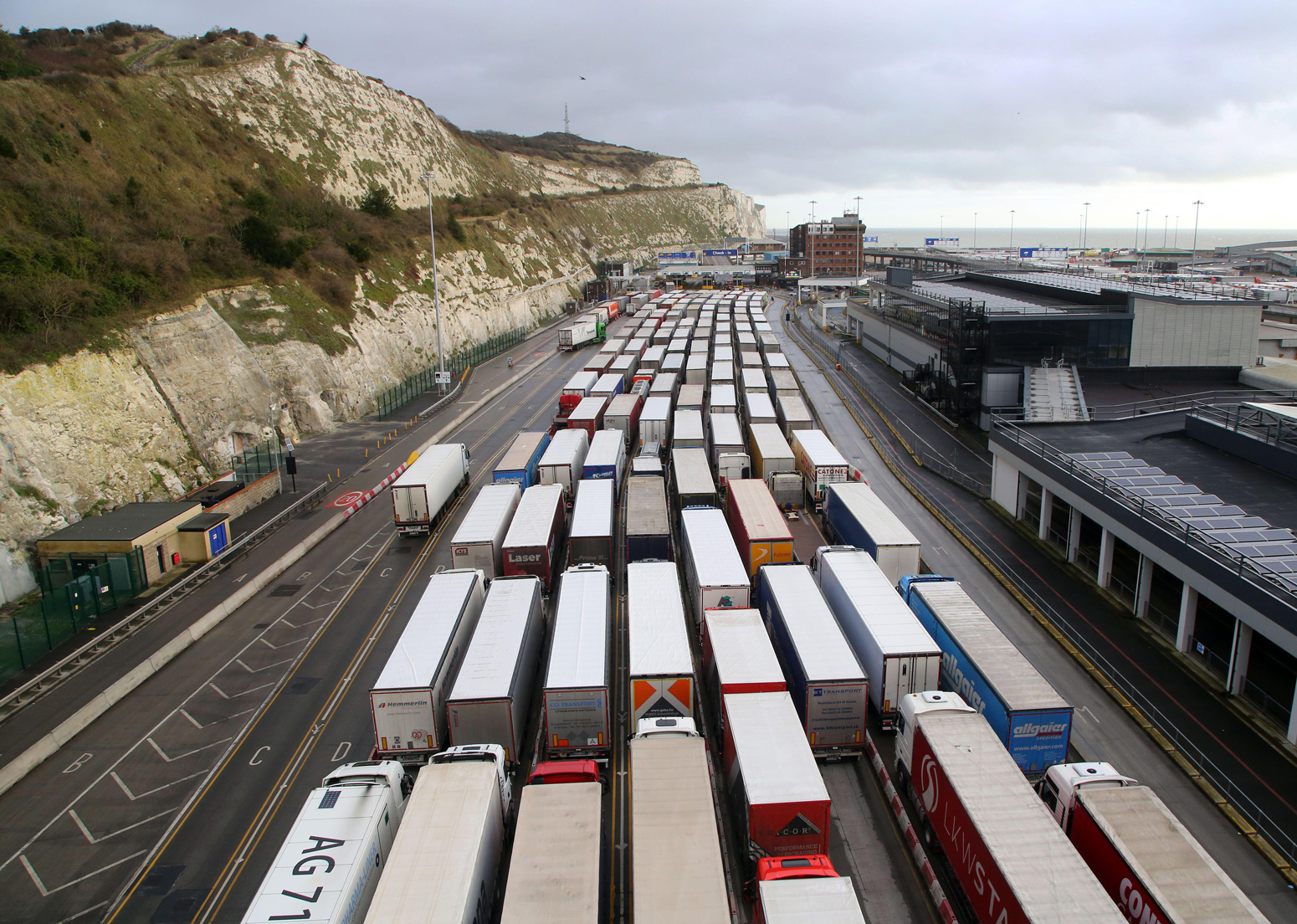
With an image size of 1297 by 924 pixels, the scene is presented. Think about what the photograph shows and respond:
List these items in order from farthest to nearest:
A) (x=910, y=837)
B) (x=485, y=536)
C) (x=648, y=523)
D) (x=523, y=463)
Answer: (x=523, y=463), (x=648, y=523), (x=485, y=536), (x=910, y=837)

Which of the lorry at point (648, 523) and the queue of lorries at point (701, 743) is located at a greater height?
the lorry at point (648, 523)

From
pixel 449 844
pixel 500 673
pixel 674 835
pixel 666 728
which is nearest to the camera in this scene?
pixel 674 835

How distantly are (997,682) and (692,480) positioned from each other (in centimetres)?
1908

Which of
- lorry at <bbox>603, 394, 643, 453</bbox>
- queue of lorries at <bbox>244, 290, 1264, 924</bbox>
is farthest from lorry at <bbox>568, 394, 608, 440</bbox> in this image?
queue of lorries at <bbox>244, 290, 1264, 924</bbox>

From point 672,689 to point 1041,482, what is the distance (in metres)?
24.5

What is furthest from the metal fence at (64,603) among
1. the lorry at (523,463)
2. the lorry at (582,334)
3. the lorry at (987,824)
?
the lorry at (582,334)

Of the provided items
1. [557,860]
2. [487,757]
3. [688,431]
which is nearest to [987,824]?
[557,860]

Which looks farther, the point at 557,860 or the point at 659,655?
the point at 659,655

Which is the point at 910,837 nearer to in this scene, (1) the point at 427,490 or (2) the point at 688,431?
(1) the point at 427,490

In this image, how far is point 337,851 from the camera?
15883 millimetres

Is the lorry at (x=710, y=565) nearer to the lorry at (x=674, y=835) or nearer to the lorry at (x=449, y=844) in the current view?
the lorry at (x=674, y=835)

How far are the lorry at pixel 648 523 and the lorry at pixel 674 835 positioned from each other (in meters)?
11.9

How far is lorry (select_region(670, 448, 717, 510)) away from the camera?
1411 inches

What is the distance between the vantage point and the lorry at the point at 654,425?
48781mm
